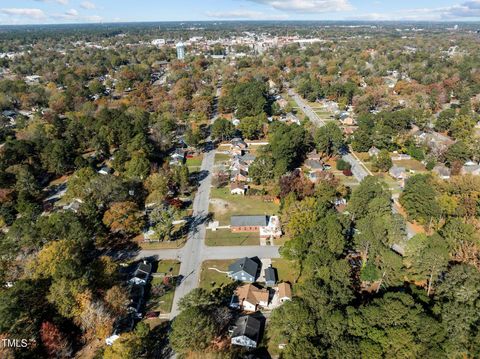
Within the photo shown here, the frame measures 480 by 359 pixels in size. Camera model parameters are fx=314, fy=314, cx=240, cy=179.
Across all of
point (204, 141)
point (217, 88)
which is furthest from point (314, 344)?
point (217, 88)

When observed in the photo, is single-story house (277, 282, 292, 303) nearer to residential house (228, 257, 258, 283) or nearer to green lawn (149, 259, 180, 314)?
residential house (228, 257, 258, 283)

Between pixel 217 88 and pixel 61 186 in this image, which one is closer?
pixel 61 186

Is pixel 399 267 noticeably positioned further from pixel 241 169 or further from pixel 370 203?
pixel 241 169

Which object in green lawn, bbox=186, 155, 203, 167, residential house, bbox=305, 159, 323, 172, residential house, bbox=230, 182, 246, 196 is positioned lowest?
residential house, bbox=230, 182, 246, 196

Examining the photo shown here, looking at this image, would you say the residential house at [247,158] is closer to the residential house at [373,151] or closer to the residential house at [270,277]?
the residential house at [373,151]

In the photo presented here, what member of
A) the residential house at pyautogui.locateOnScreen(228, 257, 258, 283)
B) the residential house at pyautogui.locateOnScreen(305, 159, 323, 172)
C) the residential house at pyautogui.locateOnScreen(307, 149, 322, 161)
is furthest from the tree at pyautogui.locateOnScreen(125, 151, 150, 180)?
the residential house at pyautogui.locateOnScreen(307, 149, 322, 161)
